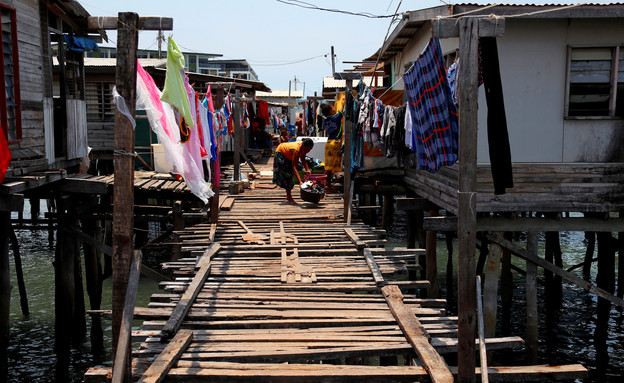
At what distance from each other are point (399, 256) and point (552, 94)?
3.93 metres

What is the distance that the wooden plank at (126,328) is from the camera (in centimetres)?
425

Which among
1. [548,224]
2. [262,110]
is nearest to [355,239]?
[548,224]

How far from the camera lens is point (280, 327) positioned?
559 cm

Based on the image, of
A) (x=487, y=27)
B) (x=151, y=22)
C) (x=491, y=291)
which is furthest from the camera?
(x=491, y=291)

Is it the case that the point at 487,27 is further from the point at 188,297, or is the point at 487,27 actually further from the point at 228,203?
the point at 228,203

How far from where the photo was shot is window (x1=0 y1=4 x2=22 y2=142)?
26.3 ft

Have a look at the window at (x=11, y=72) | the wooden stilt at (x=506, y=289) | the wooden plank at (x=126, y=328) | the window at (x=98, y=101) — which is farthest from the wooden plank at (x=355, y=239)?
the window at (x=98, y=101)

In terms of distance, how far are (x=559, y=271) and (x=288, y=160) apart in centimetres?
638

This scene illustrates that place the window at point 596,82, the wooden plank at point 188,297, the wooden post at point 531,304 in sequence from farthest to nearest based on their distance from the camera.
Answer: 1. the window at point 596,82
2. the wooden post at point 531,304
3. the wooden plank at point 188,297

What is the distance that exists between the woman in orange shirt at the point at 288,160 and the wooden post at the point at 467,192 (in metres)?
7.78

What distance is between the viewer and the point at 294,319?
224 inches

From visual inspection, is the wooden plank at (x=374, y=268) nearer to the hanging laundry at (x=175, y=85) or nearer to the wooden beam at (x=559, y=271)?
the wooden beam at (x=559, y=271)

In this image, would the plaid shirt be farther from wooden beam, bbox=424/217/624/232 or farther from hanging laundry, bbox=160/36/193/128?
hanging laundry, bbox=160/36/193/128

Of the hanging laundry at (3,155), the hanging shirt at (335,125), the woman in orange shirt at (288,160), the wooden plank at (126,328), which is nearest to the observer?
the wooden plank at (126,328)
